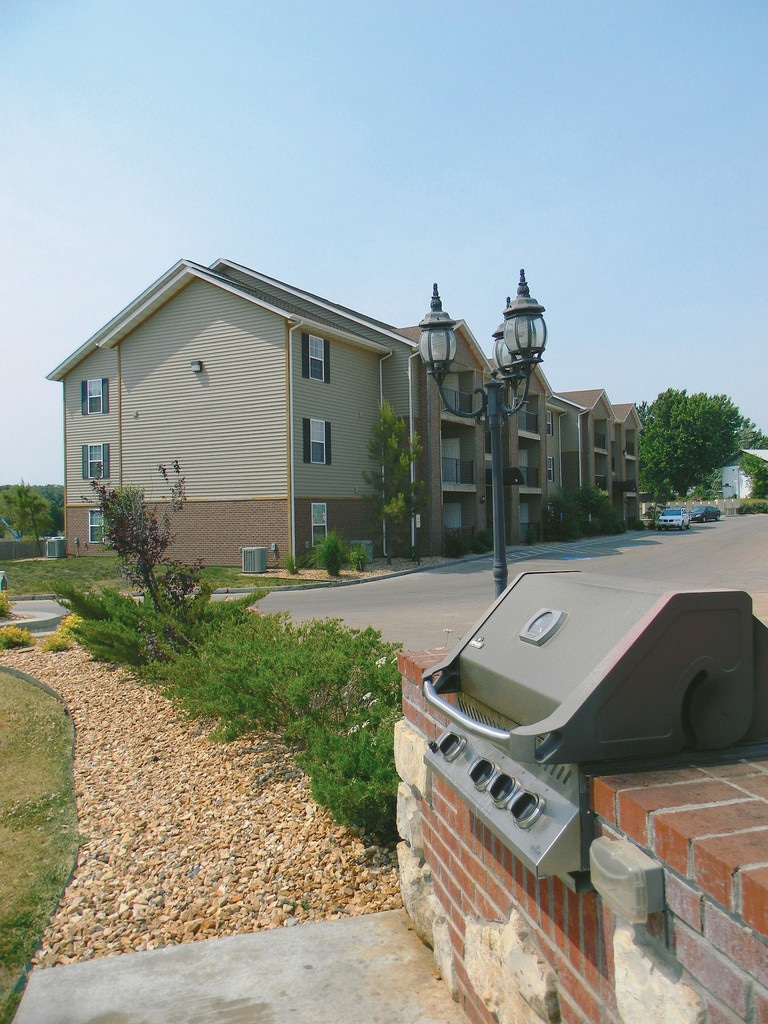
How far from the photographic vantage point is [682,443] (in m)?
80.8

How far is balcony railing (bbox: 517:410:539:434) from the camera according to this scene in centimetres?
3684

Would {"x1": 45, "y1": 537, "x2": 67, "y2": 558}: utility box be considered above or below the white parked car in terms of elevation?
below

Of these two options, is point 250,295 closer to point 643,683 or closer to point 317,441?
point 317,441

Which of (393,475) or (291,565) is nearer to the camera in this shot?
(291,565)

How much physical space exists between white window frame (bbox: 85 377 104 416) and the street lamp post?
75.7 feet

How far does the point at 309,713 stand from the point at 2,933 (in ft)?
6.85

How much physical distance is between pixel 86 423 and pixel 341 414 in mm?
10480

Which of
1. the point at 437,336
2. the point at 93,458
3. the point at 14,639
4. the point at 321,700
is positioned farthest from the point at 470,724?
the point at 93,458

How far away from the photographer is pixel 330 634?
622 cm

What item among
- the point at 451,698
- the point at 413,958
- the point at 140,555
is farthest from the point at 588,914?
the point at 140,555

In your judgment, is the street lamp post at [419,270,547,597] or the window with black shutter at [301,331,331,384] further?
the window with black shutter at [301,331,331,384]

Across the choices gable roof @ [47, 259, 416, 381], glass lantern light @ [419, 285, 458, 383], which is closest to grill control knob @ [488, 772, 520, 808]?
glass lantern light @ [419, 285, 458, 383]

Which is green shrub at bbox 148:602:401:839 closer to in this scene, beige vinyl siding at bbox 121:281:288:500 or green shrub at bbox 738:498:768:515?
beige vinyl siding at bbox 121:281:288:500

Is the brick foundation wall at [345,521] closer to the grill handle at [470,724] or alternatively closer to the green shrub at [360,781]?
the green shrub at [360,781]
